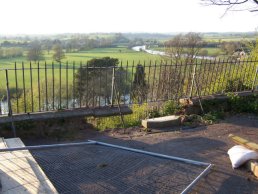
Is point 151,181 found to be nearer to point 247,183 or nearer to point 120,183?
point 120,183

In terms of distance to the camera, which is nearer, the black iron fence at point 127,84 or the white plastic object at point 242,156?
the white plastic object at point 242,156

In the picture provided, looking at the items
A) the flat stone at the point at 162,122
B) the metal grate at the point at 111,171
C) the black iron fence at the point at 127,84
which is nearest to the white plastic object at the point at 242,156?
the metal grate at the point at 111,171

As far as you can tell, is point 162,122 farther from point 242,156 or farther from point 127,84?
point 127,84

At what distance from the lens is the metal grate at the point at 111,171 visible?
416 centimetres

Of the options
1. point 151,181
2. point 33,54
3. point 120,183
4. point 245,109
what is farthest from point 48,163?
point 33,54

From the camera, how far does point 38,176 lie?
4.04m

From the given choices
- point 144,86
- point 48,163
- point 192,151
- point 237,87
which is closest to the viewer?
point 48,163

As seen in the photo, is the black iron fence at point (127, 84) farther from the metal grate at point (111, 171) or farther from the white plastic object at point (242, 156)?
the white plastic object at point (242, 156)

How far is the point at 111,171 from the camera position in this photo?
15.1 ft

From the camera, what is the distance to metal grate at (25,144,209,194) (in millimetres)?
4164

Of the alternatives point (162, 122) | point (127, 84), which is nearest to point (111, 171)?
point (162, 122)

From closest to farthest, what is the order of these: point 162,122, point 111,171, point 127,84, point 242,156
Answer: point 111,171, point 242,156, point 162,122, point 127,84

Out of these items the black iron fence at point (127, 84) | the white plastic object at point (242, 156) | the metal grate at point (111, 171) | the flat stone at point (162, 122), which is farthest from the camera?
the flat stone at point (162, 122)

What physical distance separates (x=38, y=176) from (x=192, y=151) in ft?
9.75
